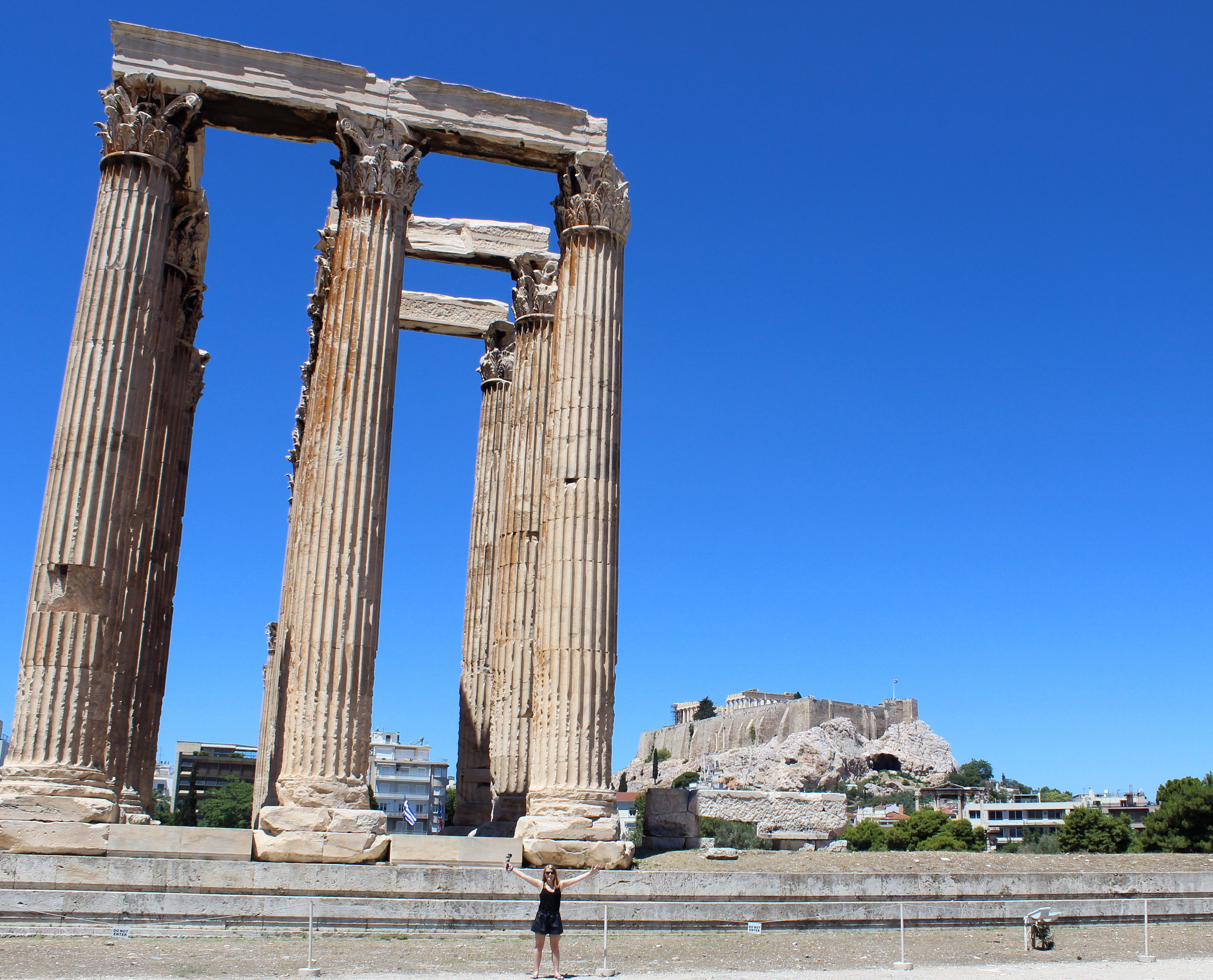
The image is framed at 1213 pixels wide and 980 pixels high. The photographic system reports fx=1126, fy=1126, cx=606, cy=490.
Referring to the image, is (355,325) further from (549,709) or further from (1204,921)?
(1204,921)

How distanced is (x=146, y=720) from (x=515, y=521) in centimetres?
871

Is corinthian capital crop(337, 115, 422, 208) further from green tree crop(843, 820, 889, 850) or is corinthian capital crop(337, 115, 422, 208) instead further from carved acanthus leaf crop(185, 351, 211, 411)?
green tree crop(843, 820, 889, 850)

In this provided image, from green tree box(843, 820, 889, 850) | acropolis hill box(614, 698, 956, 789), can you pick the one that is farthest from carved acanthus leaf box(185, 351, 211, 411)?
acropolis hill box(614, 698, 956, 789)

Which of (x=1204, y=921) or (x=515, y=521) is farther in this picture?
(x=515, y=521)

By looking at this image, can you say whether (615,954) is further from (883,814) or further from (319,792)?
(883,814)

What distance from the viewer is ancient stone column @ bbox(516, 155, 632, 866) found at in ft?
59.7

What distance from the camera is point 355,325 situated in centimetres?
1930

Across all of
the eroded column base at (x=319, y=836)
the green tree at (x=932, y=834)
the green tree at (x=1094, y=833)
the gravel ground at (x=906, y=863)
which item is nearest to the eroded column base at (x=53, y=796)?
the eroded column base at (x=319, y=836)

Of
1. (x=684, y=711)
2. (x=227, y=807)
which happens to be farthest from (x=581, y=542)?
(x=684, y=711)

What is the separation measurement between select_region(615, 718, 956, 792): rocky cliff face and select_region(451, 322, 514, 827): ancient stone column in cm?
9010

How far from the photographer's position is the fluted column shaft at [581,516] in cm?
1859

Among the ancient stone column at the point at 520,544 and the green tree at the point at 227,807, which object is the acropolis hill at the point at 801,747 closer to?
the green tree at the point at 227,807

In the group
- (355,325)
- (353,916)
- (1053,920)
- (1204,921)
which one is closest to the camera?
(353,916)

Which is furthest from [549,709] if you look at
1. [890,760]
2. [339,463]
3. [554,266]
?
[890,760]
